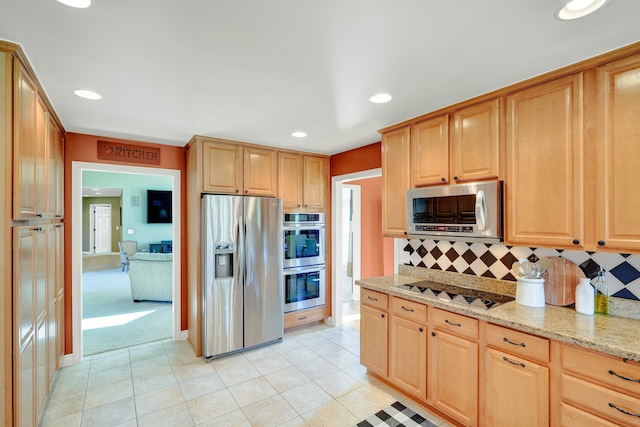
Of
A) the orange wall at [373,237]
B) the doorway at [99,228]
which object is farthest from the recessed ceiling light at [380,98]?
the doorway at [99,228]

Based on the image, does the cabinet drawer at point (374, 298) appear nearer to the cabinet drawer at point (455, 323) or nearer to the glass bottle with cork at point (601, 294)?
the cabinet drawer at point (455, 323)

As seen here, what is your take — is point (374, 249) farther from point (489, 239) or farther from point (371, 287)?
point (489, 239)

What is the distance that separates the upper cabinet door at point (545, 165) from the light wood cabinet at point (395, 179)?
861 millimetres

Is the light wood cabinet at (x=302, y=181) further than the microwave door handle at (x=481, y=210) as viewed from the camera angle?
Yes

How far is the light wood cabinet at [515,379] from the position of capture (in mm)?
1680

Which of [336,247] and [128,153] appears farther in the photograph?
[336,247]

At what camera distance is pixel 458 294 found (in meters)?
2.38

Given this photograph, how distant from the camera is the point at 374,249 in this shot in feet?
17.1

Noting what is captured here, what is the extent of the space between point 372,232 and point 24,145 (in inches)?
175

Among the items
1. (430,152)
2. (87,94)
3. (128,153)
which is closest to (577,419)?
(430,152)

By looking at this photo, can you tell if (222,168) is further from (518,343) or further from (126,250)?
(126,250)

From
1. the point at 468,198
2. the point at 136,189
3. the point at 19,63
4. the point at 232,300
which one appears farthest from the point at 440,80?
the point at 136,189

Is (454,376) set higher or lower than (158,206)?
lower

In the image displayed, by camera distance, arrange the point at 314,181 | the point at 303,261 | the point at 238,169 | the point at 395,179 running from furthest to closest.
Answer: the point at 314,181
the point at 303,261
the point at 238,169
the point at 395,179
